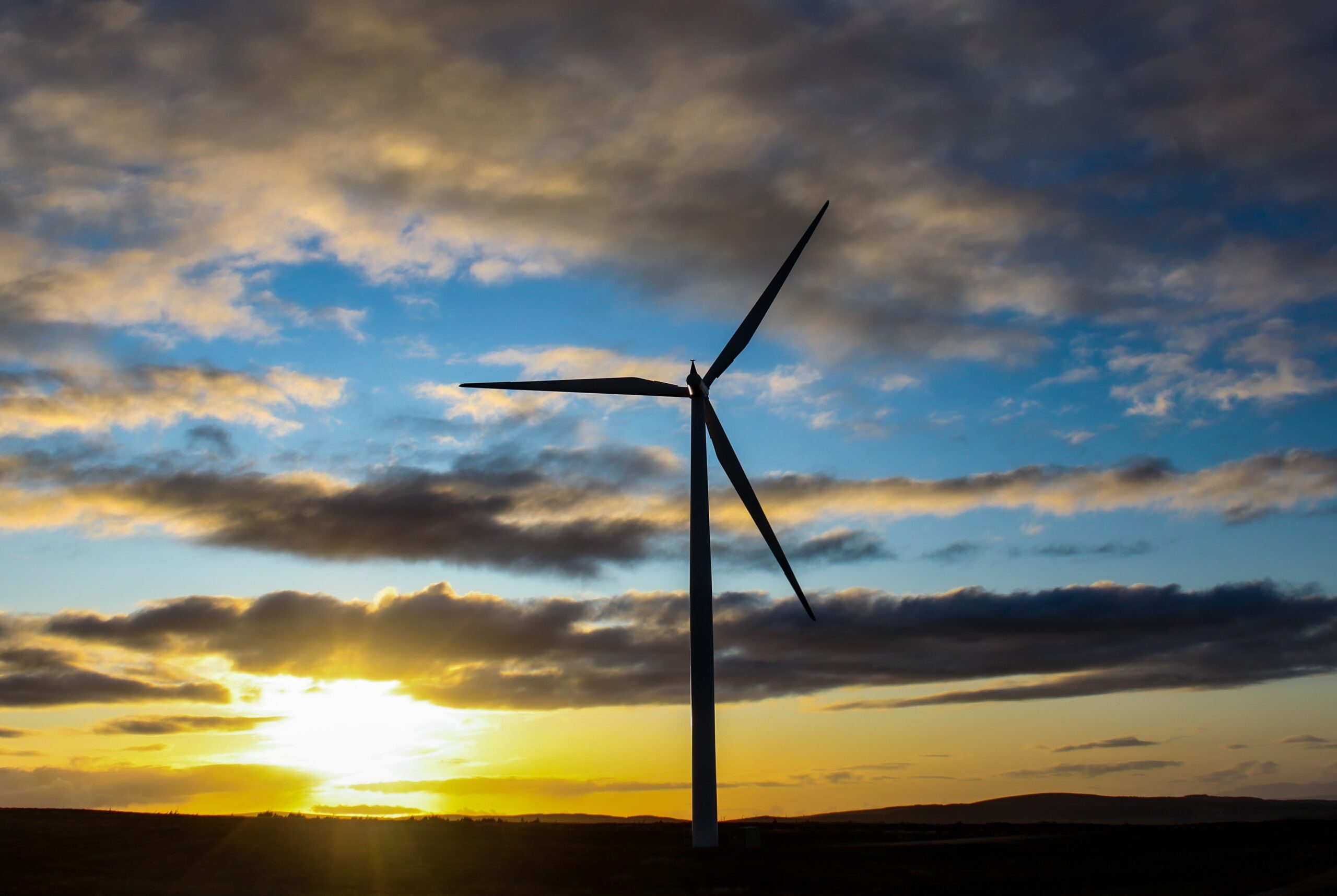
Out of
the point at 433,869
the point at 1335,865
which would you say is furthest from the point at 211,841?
the point at 1335,865

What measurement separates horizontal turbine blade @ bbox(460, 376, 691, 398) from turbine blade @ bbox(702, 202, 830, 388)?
9.13 ft

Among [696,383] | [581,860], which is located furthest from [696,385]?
[581,860]

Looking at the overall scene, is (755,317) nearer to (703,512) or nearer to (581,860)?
(703,512)

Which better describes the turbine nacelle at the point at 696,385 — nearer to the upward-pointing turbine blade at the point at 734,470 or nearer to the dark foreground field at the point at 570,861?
the upward-pointing turbine blade at the point at 734,470

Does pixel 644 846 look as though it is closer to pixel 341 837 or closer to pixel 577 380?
pixel 341 837

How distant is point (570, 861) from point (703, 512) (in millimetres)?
23065

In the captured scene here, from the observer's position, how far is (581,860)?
66.5 meters

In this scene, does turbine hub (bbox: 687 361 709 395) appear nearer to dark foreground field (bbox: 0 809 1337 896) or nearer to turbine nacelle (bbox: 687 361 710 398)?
turbine nacelle (bbox: 687 361 710 398)

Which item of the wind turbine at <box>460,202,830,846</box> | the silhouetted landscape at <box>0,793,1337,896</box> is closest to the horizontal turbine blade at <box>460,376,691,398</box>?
the wind turbine at <box>460,202,830,846</box>

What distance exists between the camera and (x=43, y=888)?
170 feet

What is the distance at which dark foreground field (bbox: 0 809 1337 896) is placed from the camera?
183ft

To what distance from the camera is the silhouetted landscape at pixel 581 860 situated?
55.8m

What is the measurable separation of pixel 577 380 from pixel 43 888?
4117 cm

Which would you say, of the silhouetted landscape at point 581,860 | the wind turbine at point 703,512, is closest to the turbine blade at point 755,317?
the wind turbine at point 703,512
